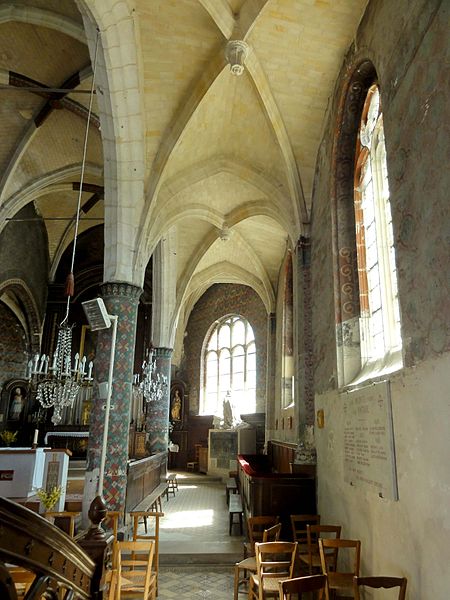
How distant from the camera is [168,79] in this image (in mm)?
8734

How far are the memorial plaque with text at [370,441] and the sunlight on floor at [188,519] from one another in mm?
4635

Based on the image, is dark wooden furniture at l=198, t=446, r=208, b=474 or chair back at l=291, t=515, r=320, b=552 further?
dark wooden furniture at l=198, t=446, r=208, b=474

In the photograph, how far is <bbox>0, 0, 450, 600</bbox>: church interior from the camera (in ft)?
14.1

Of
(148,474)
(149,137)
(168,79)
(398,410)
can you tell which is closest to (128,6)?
(168,79)

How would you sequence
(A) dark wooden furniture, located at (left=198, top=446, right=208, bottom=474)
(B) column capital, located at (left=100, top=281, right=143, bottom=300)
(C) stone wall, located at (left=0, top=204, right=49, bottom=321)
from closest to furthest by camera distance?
(B) column capital, located at (left=100, top=281, right=143, bottom=300) → (C) stone wall, located at (left=0, top=204, right=49, bottom=321) → (A) dark wooden furniture, located at (left=198, top=446, right=208, bottom=474)

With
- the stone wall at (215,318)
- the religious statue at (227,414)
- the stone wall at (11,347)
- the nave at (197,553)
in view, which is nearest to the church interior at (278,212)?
the nave at (197,553)

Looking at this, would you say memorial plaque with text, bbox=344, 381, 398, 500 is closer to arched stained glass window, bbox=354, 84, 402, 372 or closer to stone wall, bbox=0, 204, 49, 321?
arched stained glass window, bbox=354, 84, 402, 372

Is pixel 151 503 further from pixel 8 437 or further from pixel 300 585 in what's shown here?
pixel 8 437

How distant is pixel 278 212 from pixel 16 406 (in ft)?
44.1

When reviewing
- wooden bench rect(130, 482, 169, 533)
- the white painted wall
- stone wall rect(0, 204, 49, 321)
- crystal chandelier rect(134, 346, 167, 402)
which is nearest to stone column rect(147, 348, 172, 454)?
crystal chandelier rect(134, 346, 167, 402)

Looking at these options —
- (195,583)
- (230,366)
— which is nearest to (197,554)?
(195,583)

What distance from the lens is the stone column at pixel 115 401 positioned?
852cm

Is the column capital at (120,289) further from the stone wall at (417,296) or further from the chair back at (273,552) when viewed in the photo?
the chair back at (273,552)

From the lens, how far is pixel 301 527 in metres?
7.65
